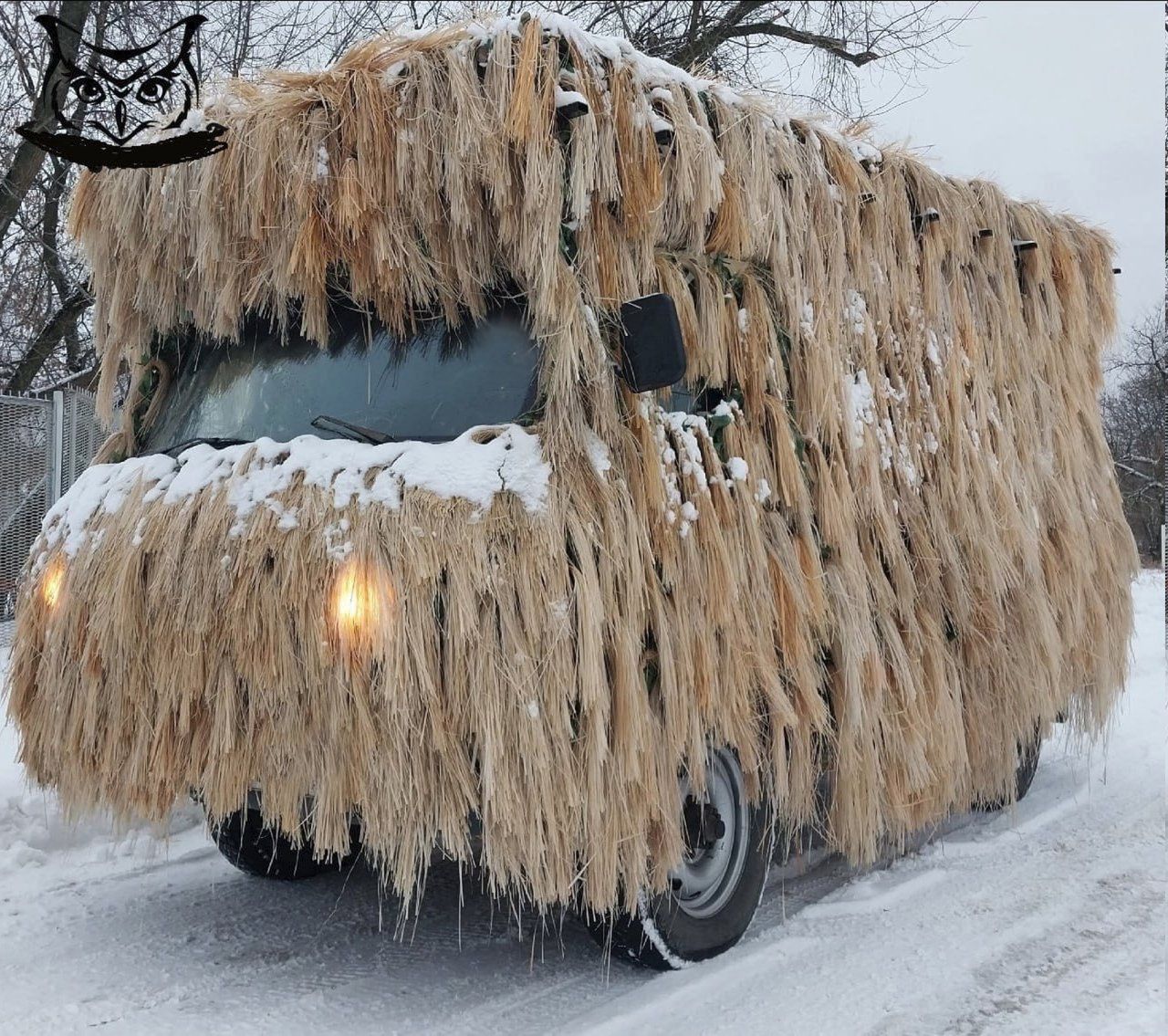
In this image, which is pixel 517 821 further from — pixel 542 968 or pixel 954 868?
pixel 954 868

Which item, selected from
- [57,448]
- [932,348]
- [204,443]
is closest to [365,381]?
[204,443]

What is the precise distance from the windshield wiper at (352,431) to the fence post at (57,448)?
18.4ft

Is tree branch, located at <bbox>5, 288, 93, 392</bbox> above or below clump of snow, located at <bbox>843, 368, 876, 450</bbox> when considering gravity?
above

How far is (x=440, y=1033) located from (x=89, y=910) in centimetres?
183

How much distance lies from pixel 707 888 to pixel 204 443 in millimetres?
2340

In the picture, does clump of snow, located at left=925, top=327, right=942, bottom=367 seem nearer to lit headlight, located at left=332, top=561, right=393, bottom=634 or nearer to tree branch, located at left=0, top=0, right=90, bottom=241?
lit headlight, located at left=332, top=561, right=393, bottom=634

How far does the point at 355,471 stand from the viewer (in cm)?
317

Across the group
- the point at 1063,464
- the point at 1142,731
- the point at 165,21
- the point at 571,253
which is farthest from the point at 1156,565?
the point at 571,253

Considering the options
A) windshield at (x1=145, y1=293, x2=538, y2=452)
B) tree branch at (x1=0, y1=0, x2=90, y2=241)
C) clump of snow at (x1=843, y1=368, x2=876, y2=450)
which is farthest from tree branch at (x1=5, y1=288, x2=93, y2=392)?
clump of snow at (x1=843, y1=368, x2=876, y2=450)

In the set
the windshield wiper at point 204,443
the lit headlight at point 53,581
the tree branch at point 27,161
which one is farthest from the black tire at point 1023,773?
the tree branch at point 27,161

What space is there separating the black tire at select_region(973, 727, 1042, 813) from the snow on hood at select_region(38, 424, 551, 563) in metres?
3.57

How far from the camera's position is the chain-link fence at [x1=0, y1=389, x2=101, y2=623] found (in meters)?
8.12

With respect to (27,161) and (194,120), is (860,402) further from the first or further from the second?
(27,161)

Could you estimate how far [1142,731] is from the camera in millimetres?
7504
